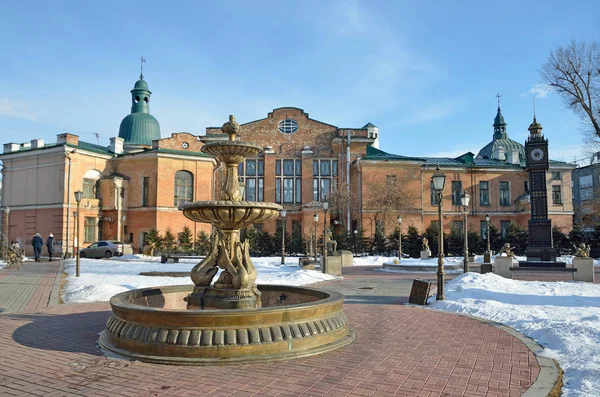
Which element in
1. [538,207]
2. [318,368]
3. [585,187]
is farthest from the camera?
[585,187]

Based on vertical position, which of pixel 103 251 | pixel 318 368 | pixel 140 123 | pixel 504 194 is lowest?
pixel 318 368

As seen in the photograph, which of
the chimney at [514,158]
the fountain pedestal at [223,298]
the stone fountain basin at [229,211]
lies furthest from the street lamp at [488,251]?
the stone fountain basin at [229,211]

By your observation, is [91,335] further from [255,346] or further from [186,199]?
[186,199]

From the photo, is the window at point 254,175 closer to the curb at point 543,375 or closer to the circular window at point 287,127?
the circular window at point 287,127

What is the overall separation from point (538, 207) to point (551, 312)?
18016mm

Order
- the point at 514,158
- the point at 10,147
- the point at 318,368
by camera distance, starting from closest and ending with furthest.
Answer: the point at 318,368 → the point at 10,147 → the point at 514,158

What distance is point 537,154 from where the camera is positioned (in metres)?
27.2

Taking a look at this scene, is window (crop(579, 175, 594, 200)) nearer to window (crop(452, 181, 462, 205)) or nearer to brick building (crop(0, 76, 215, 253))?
window (crop(452, 181, 462, 205))

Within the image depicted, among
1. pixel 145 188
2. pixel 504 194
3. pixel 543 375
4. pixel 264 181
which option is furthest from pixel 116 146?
pixel 543 375

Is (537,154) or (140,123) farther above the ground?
(140,123)

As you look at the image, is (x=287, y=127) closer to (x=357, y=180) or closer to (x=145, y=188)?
(x=357, y=180)

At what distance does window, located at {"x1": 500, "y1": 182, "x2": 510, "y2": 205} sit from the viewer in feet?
153

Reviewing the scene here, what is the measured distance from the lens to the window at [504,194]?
4678 cm

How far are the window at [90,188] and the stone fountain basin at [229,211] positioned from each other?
34.7m
